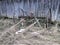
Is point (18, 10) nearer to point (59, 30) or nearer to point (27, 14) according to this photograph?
point (27, 14)

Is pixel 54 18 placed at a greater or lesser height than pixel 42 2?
lesser

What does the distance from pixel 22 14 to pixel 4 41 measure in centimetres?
175

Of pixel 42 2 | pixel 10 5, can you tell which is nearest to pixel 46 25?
pixel 42 2

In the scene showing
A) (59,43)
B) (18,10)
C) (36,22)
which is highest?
(18,10)

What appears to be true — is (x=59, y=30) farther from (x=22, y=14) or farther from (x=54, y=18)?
(x=22, y=14)

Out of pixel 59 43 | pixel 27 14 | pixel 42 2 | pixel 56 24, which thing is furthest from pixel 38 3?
pixel 59 43

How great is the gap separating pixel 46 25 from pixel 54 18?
1.50 feet

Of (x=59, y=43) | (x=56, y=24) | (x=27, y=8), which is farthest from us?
(x=27, y=8)

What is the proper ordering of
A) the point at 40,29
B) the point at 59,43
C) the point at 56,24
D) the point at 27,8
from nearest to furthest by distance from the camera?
the point at 59,43, the point at 40,29, the point at 56,24, the point at 27,8

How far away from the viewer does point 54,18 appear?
5.13 m

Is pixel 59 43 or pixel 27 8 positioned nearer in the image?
pixel 59 43

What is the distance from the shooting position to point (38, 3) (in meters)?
5.17

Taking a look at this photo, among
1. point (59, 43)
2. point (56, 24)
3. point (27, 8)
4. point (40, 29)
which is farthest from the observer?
point (27, 8)

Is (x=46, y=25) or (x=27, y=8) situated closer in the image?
(x=46, y=25)
